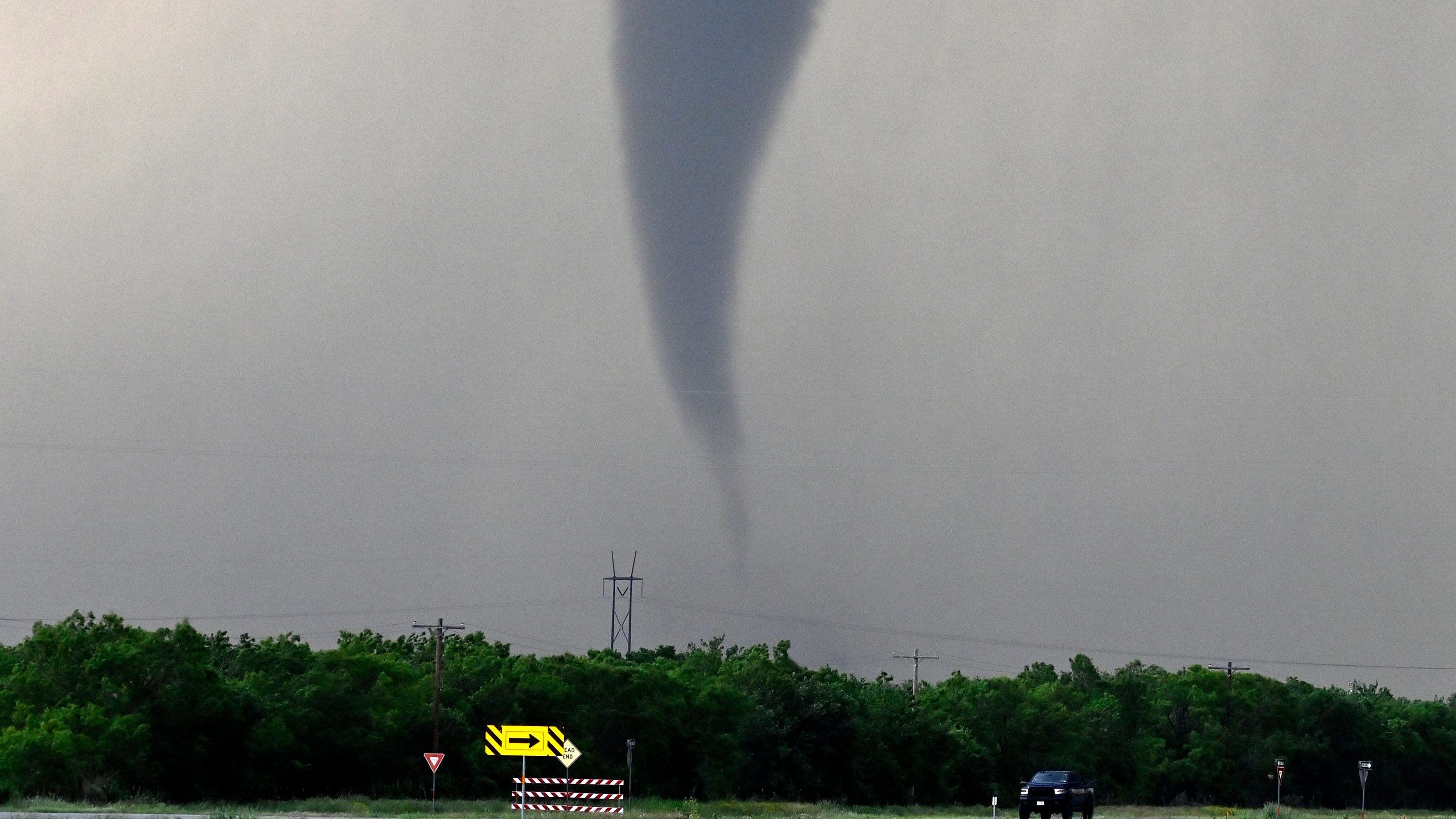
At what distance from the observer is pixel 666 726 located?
10338 cm

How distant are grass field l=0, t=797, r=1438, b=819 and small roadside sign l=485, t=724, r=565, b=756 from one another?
15.2ft

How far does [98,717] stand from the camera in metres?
74.9

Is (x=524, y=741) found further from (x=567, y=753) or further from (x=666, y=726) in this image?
(x=666, y=726)

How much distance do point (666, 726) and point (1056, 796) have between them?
45.6m

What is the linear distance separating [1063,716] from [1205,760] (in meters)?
16.4

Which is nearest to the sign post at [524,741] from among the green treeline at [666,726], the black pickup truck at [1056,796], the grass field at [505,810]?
the grass field at [505,810]

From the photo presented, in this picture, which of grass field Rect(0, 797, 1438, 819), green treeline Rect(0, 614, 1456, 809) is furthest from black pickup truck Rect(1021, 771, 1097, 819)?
green treeline Rect(0, 614, 1456, 809)

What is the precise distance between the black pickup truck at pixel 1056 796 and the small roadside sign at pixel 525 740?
1929cm

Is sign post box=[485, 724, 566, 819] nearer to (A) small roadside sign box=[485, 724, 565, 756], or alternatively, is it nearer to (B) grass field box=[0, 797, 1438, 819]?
(A) small roadside sign box=[485, 724, 565, 756]

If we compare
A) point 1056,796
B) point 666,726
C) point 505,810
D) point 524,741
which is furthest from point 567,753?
point 666,726

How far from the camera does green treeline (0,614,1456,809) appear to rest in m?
78.6

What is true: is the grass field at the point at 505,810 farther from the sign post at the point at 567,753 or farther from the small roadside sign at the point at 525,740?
the small roadside sign at the point at 525,740

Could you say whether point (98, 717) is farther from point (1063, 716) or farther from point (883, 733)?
point (1063, 716)

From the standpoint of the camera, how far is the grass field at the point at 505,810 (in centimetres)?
5812
